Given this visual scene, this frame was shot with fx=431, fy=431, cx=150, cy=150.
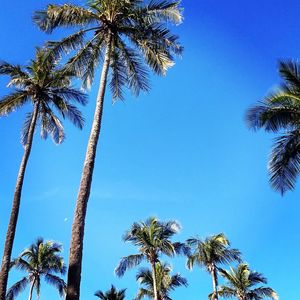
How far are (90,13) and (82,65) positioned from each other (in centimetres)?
253

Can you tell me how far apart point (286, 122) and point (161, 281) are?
23.0 meters

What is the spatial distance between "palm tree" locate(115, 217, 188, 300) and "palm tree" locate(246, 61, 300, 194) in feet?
52.7

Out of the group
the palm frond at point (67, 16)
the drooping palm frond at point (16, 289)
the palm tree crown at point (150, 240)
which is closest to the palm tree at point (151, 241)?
the palm tree crown at point (150, 240)

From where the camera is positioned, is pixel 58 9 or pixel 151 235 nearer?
pixel 58 9

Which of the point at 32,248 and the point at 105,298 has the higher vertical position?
the point at 32,248

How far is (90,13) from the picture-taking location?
19953 mm

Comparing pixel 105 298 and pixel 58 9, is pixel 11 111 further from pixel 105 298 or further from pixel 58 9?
pixel 105 298

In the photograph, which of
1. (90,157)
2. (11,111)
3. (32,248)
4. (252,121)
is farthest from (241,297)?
(90,157)

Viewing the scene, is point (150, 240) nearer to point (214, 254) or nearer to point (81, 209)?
point (214, 254)

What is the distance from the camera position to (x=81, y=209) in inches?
552

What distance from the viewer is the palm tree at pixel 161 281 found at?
38.5 meters

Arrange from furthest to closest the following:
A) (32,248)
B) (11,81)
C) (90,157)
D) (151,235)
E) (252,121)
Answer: (32,248) → (151,235) → (11,81) → (252,121) → (90,157)

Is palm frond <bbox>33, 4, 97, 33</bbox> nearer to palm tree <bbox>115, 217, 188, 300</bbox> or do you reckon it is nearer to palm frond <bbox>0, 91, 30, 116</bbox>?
palm frond <bbox>0, 91, 30, 116</bbox>

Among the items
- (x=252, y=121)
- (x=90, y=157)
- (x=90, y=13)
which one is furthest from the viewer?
(x=252, y=121)
